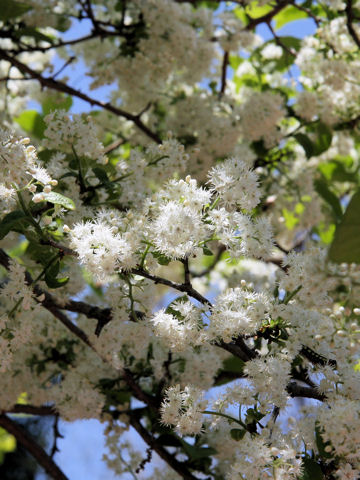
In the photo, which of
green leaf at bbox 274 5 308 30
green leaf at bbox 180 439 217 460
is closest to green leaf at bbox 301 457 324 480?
green leaf at bbox 180 439 217 460

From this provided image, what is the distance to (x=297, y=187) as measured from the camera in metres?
4.25

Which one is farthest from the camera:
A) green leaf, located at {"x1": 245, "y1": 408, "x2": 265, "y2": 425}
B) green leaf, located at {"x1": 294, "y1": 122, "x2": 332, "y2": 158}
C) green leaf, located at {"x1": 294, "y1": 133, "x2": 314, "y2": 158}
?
green leaf, located at {"x1": 294, "y1": 122, "x2": 332, "y2": 158}

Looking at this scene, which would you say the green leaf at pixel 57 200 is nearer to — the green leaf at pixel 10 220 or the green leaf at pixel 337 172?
the green leaf at pixel 10 220

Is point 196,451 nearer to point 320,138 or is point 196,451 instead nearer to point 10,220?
point 10,220

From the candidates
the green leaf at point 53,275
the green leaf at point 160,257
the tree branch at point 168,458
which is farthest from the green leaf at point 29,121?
the green leaf at point 160,257

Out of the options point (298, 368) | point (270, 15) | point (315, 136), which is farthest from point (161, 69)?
point (298, 368)

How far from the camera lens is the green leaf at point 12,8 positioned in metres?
A: 3.22

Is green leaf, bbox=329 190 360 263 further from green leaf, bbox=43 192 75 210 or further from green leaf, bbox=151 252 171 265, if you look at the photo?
green leaf, bbox=43 192 75 210

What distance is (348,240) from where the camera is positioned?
1.38 m

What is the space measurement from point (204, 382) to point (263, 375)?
1.06m

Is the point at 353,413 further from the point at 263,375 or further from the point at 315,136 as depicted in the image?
the point at 315,136

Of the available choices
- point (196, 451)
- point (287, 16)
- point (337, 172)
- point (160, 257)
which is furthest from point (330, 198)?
point (160, 257)

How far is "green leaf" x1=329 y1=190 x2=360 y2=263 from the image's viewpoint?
4.52 feet

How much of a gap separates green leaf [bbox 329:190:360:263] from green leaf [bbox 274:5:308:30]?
392 centimetres
